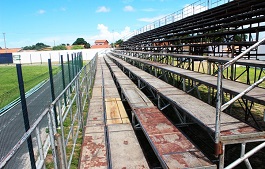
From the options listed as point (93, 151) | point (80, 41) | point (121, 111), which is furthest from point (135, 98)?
point (80, 41)

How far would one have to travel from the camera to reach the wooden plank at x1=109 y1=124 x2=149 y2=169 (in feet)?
8.38

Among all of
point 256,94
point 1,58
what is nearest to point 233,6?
point 256,94

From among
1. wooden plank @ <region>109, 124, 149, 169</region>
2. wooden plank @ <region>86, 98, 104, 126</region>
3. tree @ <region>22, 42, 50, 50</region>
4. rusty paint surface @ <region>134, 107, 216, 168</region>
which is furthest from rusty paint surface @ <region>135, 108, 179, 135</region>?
tree @ <region>22, 42, 50, 50</region>

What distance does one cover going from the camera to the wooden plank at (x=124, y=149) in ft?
8.38

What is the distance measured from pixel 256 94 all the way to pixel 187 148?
1264 millimetres

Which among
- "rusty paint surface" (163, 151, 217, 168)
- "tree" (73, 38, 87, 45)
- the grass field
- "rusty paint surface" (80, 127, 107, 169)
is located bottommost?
the grass field

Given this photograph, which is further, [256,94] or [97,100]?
[97,100]

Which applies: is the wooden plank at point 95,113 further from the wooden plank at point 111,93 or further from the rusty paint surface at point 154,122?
the rusty paint surface at point 154,122

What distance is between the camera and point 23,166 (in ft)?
11.5

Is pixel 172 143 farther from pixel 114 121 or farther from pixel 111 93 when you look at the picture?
pixel 111 93

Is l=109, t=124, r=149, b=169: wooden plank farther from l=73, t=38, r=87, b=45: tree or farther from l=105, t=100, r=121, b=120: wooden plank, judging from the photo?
l=73, t=38, r=87, b=45: tree

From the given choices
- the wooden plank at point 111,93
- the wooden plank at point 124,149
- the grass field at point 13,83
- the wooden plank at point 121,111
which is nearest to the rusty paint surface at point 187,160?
the wooden plank at point 124,149

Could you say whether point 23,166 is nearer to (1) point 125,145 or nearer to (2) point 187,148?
(1) point 125,145

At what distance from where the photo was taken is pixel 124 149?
291 centimetres
